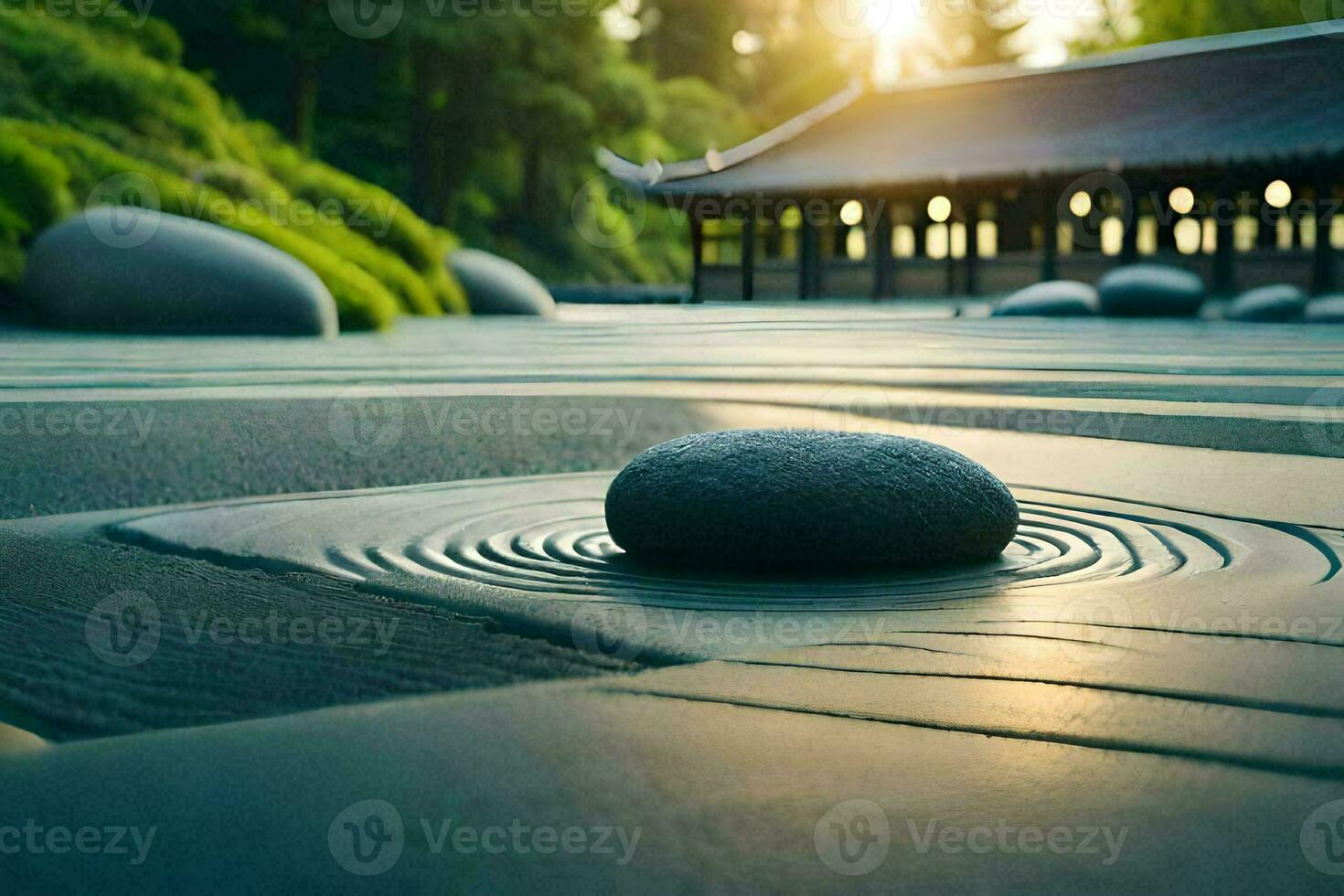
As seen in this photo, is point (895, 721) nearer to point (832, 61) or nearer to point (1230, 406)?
point (1230, 406)

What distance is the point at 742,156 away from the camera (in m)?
21.2

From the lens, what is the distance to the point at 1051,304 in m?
17.3

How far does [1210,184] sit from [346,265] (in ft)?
39.0

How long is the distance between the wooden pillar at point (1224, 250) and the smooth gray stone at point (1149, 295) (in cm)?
284

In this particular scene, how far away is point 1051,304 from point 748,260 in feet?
13.9

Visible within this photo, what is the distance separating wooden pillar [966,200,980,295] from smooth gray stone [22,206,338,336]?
12375mm

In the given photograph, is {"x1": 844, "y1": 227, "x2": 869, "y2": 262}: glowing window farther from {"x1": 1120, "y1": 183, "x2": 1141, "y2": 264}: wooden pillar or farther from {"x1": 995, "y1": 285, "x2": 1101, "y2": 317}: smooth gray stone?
{"x1": 995, "y1": 285, "x2": 1101, "y2": 317}: smooth gray stone

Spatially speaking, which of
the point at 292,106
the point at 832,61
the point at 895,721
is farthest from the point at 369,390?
the point at 832,61

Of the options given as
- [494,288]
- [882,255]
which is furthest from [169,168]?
[882,255]

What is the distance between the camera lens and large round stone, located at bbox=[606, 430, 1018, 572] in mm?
3426

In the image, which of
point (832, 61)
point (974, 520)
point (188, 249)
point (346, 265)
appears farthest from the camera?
point (832, 61)

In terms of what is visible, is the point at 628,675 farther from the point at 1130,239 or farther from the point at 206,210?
the point at 1130,239

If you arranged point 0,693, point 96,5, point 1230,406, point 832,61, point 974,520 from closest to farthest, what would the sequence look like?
1. point 0,693
2. point 974,520
3. point 1230,406
4. point 96,5
5. point 832,61

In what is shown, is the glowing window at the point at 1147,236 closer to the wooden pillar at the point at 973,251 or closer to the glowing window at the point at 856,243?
the wooden pillar at the point at 973,251
